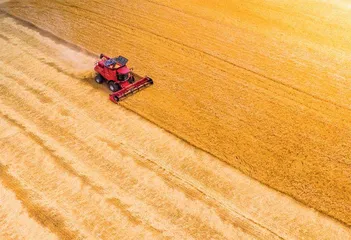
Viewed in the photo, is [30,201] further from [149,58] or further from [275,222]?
[149,58]

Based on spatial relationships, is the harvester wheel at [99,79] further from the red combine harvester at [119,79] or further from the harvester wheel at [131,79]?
the harvester wheel at [131,79]

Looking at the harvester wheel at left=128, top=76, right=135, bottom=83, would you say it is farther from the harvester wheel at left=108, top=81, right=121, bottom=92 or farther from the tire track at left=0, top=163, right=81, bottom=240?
the tire track at left=0, top=163, right=81, bottom=240

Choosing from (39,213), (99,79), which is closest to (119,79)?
(99,79)

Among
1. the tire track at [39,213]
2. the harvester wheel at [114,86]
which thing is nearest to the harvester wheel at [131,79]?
the harvester wheel at [114,86]

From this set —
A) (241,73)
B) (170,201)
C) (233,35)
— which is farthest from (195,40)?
(170,201)

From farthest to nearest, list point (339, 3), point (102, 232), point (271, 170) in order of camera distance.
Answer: point (339, 3), point (271, 170), point (102, 232)

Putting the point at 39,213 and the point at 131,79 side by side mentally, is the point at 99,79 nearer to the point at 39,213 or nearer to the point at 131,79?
the point at 131,79
